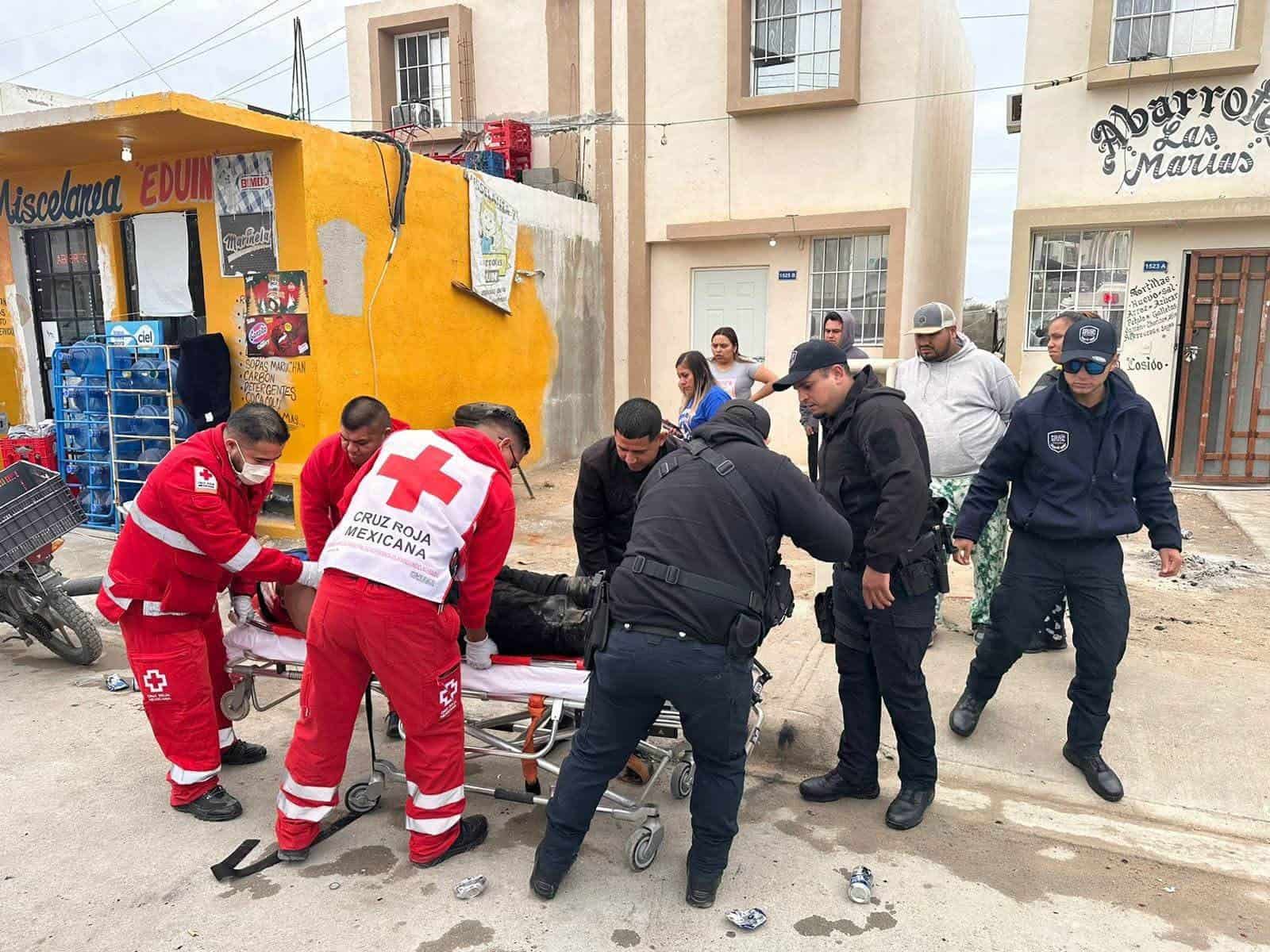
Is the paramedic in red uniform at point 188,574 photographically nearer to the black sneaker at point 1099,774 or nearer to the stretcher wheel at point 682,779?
the stretcher wheel at point 682,779

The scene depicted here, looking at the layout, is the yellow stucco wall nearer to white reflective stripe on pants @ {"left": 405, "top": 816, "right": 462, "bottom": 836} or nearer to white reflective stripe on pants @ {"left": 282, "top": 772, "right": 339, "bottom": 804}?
white reflective stripe on pants @ {"left": 282, "top": 772, "right": 339, "bottom": 804}

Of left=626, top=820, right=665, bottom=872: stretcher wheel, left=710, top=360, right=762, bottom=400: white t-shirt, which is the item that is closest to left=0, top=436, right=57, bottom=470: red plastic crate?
left=710, top=360, right=762, bottom=400: white t-shirt

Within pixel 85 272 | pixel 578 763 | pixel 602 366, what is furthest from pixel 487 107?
pixel 578 763

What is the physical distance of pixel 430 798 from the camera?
126 inches

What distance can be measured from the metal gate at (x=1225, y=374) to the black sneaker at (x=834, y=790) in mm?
7616

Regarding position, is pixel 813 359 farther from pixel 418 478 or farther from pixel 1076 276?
pixel 1076 276

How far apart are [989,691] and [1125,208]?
6.83m

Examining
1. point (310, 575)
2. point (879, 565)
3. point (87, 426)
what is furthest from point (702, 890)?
point (87, 426)

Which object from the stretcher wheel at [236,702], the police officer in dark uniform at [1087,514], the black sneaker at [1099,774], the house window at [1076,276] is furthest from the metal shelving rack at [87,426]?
the house window at [1076,276]

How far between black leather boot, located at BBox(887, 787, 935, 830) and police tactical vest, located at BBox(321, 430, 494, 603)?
1910 millimetres

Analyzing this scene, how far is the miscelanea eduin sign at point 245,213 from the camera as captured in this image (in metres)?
7.40

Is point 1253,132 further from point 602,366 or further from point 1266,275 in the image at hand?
point 602,366

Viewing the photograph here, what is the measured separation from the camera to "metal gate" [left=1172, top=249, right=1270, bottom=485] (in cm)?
905

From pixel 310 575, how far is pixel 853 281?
8247 millimetres
